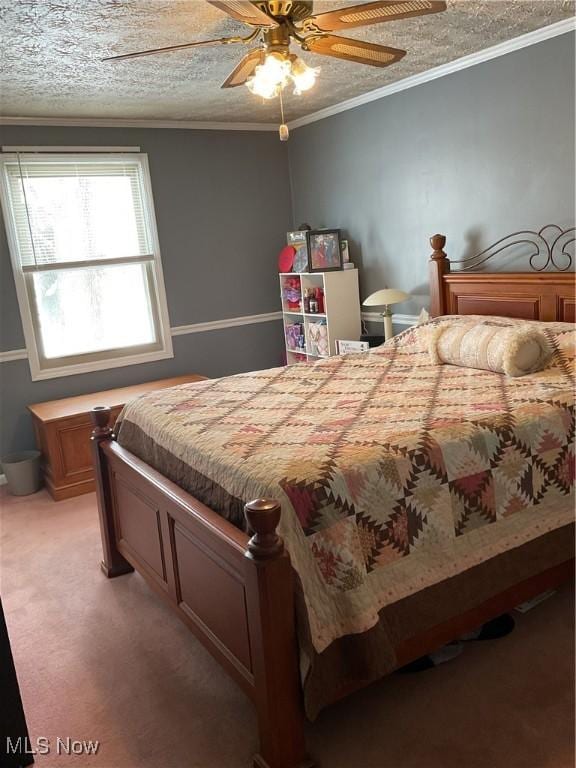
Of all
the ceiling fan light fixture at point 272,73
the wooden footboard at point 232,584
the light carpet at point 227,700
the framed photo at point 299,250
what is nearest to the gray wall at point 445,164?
the framed photo at point 299,250

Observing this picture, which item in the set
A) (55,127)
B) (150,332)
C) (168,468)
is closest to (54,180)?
(55,127)

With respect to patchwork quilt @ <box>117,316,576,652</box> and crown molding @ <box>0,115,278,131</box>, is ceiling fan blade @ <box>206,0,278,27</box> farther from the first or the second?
crown molding @ <box>0,115,278,131</box>

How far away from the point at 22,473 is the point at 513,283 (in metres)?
3.31

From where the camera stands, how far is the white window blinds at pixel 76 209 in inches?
170

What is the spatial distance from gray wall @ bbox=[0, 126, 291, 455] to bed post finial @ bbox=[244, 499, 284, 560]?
131 inches

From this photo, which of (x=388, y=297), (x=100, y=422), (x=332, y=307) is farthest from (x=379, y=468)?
(x=332, y=307)

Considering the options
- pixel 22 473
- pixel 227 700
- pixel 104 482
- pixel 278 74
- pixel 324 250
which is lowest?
pixel 227 700

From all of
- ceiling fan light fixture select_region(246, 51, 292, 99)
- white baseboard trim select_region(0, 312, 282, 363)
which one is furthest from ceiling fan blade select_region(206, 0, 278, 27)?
white baseboard trim select_region(0, 312, 282, 363)

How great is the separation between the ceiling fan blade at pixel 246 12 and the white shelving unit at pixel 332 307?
273 centimetres

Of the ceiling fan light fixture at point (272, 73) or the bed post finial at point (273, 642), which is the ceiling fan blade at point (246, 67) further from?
the bed post finial at point (273, 642)

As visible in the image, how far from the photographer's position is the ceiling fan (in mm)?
2027

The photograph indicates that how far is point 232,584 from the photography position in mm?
1859

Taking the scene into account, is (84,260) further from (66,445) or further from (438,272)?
(438,272)

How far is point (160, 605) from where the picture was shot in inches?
108
